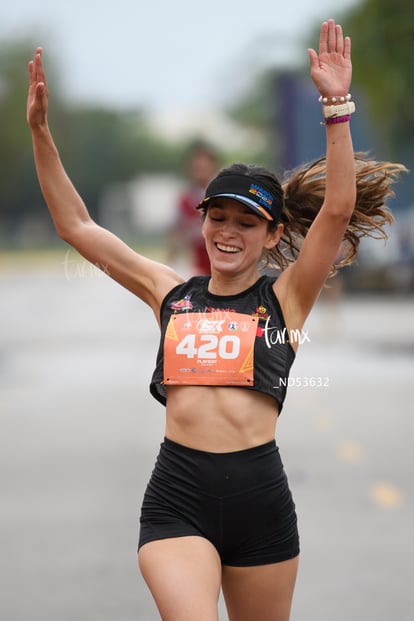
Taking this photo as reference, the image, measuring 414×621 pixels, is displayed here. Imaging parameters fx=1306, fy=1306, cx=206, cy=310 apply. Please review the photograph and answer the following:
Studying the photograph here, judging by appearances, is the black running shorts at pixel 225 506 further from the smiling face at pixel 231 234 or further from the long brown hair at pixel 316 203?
the long brown hair at pixel 316 203

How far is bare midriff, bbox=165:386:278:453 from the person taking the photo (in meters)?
4.12

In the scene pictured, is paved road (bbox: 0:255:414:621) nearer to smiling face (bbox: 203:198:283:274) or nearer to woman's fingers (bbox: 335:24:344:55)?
smiling face (bbox: 203:198:283:274)

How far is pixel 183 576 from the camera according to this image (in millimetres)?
3912

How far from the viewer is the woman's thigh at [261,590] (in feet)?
13.5

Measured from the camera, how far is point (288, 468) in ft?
29.7

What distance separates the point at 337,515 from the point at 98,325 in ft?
54.3

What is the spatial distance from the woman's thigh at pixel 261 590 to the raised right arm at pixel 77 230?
0.95 m

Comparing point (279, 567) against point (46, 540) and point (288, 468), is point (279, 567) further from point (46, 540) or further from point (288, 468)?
point (288, 468)

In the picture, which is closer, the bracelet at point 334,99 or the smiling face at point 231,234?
the bracelet at point 334,99

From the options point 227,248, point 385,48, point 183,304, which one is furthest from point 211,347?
point 385,48

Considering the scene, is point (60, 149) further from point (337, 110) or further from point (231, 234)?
point (337, 110)

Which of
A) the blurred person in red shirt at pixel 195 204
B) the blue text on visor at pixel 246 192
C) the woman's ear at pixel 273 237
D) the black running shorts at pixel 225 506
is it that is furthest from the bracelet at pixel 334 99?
the blurred person in red shirt at pixel 195 204

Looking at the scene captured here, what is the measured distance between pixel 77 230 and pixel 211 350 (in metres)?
0.72

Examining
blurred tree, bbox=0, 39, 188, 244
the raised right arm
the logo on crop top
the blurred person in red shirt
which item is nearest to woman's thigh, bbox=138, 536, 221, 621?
the logo on crop top
